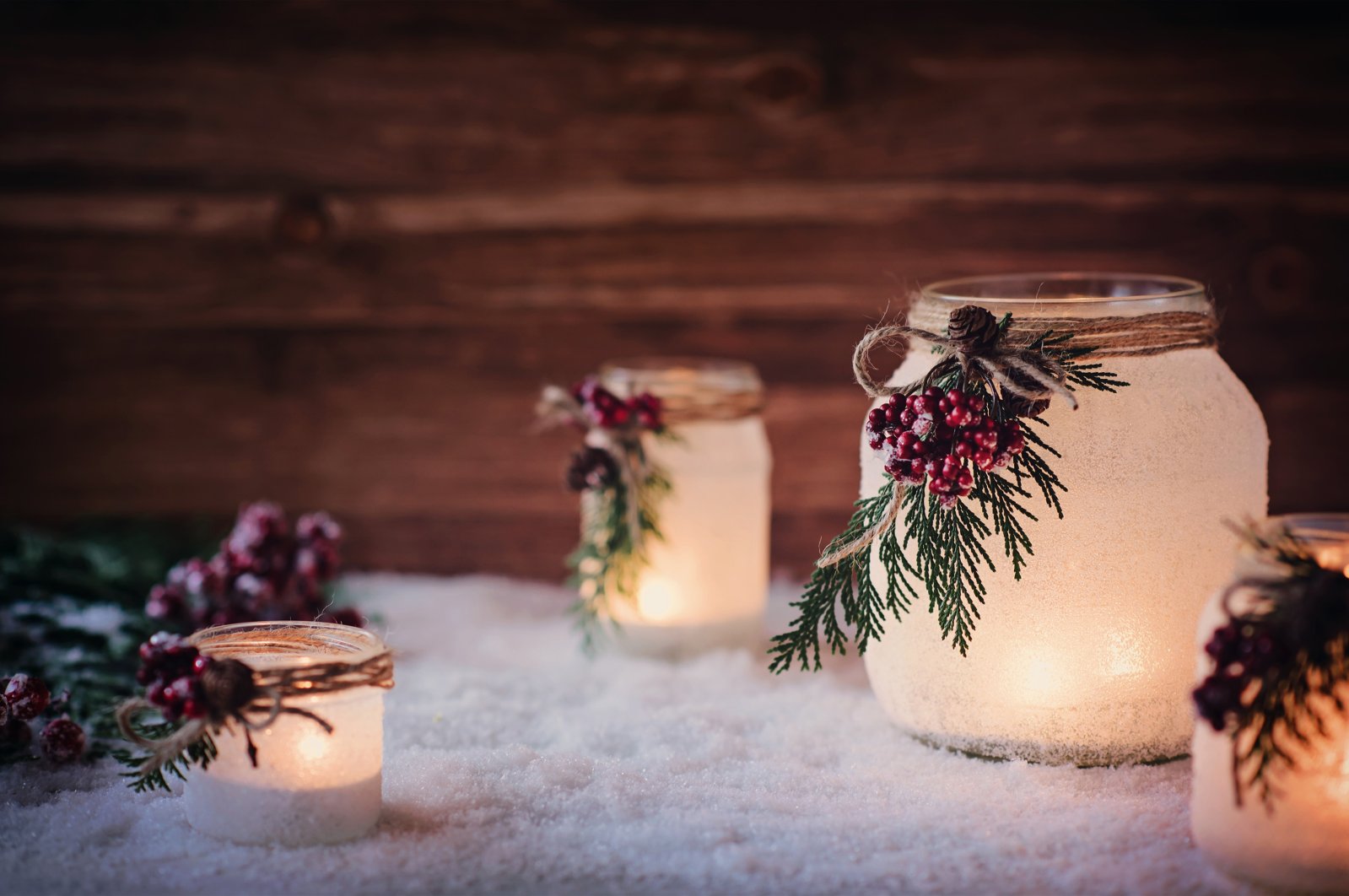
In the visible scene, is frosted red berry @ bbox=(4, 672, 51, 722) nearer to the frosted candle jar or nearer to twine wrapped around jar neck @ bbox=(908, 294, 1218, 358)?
the frosted candle jar

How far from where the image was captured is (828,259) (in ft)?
5.32

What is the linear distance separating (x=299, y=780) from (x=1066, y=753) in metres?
0.58

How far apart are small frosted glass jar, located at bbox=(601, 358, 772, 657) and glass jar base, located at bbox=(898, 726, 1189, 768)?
0.38 metres

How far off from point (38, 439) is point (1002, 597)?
4.41ft

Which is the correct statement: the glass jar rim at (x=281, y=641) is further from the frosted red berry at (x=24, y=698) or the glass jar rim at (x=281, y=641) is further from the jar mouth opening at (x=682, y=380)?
the jar mouth opening at (x=682, y=380)

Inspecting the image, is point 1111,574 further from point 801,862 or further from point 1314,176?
point 1314,176

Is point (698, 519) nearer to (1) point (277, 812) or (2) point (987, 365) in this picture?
(2) point (987, 365)

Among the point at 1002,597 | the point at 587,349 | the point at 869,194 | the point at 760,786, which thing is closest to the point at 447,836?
the point at 760,786

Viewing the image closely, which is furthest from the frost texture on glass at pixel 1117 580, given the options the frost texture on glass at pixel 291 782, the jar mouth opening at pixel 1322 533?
the frost texture on glass at pixel 291 782

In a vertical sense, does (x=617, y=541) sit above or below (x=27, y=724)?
above

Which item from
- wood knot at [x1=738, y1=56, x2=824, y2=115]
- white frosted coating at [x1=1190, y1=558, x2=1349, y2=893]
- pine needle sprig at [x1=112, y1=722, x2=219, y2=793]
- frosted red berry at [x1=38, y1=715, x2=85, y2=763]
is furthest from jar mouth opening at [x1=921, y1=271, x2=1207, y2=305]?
frosted red berry at [x1=38, y1=715, x2=85, y2=763]

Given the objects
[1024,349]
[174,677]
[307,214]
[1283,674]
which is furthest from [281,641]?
[307,214]

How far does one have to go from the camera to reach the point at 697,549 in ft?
4.43

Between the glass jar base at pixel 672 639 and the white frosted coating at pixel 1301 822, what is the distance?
2.07 ft
